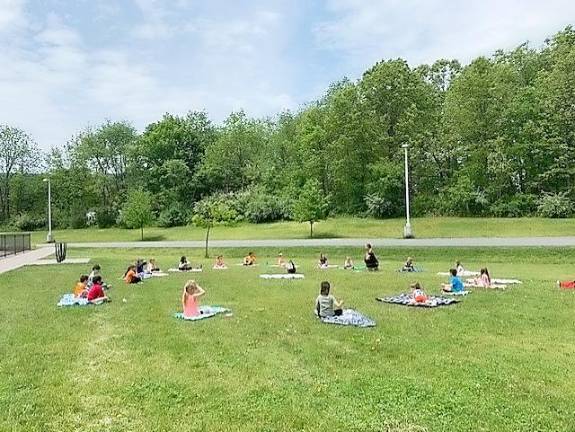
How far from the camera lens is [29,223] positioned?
6931cm

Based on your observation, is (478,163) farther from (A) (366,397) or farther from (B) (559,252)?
(A) (366,397)

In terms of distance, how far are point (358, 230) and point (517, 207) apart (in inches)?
584

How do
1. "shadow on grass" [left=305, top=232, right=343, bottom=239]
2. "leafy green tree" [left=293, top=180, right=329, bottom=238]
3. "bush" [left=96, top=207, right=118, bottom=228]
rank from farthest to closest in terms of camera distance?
"bush" [left=96, top=207, right=118, bottom=228] < "leafy green tree" [left=293, top=180, right=329, bottom=238] < "shadow on grass" [left=305, top=232, right=343, bottom=239]

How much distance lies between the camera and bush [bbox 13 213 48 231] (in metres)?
68.8

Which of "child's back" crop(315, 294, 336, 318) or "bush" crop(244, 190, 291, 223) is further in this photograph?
"bush" crop(244, 190, 291, 223)

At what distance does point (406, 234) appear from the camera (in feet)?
130

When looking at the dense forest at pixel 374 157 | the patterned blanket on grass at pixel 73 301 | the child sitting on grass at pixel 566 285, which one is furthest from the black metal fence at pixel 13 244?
the child sitting on grass at pixel 566 285

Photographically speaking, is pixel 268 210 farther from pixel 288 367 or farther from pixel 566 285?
pixel 288 367

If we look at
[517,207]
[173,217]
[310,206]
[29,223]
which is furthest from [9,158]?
[517,207]

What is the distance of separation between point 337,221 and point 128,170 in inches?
1516

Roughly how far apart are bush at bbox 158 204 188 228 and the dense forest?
19 centimetres

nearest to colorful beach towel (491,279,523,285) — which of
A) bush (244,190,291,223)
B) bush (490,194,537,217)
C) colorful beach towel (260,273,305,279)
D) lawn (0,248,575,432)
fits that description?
lawn (0,248,575,432)

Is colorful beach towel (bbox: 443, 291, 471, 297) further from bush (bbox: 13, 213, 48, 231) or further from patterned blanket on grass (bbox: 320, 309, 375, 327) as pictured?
bush (bbox: 13, 213, 48, 231)

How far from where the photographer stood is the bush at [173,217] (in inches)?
2525
